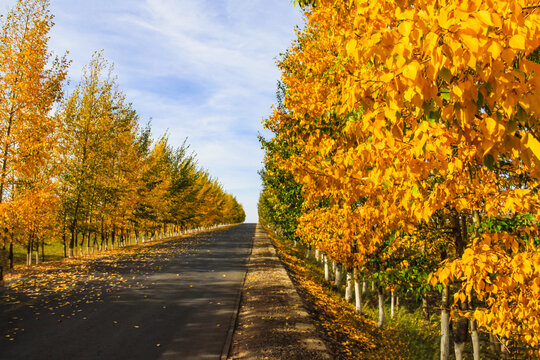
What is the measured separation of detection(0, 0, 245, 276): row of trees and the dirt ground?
10.9m

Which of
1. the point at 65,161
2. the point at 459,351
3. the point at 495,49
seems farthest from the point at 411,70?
the point at 65,161

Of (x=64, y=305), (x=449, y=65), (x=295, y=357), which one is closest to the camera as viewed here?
(x=449, y=65)

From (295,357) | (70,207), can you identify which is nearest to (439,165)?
(295,357)

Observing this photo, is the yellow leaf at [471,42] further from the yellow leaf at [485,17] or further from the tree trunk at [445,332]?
the tree trunk at [445,332]

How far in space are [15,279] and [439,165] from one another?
1546cm

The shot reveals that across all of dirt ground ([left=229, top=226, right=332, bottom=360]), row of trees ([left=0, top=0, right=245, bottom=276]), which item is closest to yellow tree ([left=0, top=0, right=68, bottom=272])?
→ row of trees ([left=0, top=0, right=245, bottom=276])

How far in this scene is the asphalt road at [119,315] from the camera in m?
6.50

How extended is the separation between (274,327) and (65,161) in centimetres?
1963

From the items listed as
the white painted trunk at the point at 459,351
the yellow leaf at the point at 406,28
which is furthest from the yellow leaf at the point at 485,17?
the white painted trunk at the point at 459,351

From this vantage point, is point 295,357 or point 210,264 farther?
point 210,264

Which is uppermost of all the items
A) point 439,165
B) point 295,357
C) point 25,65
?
point 25,65

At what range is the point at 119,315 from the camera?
8.57m

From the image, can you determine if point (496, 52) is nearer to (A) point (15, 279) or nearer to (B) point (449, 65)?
(B) point (449, 65)

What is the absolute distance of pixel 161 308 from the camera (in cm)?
935
